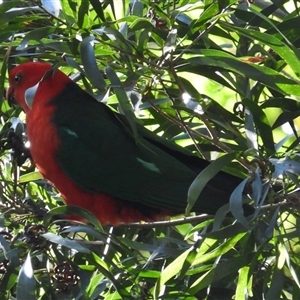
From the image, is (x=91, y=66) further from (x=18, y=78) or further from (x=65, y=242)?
(x=18, y=78)

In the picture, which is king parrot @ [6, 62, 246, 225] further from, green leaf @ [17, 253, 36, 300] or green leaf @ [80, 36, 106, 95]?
green leaf @ [17, 253, 36, 300]

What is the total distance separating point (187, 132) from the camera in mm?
1587

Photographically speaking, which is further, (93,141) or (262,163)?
(93,141)

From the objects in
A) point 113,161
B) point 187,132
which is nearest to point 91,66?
point 187,132

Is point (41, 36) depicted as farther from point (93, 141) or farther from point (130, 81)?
point (93, 141)

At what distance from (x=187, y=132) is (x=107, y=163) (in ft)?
1.14

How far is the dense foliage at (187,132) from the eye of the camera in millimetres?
1385

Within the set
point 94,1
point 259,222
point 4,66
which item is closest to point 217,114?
point 259,222

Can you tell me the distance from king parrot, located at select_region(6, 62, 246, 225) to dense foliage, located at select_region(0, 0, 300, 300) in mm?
88

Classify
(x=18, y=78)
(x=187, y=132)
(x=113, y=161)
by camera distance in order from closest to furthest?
(x=187, y=132)
(x=113, y=161)
(x=18, y=78)

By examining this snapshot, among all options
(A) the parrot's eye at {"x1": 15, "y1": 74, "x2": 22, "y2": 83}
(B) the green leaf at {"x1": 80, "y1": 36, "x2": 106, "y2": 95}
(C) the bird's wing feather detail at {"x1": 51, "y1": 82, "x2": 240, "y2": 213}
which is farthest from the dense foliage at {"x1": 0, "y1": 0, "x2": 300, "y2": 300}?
(A) the parrot's eye at {"x1": 15, "y1": 74, "x2": 22, "y2": 83}

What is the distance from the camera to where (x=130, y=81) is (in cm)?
143

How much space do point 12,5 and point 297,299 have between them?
0.91 meters

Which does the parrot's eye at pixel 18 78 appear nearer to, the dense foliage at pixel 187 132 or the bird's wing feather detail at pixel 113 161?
the bird's wing feather detail at pixel 113 161
